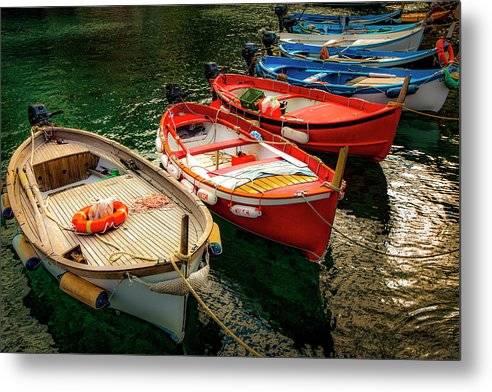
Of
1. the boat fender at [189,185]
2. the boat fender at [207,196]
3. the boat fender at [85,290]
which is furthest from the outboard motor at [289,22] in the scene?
the boat fender at [85,290]

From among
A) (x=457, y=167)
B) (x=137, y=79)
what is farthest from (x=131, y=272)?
(x=137, y=79)

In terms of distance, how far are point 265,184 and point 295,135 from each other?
7.75 ft

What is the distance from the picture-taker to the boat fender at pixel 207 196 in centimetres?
611

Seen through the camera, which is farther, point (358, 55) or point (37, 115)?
point (358, 55)

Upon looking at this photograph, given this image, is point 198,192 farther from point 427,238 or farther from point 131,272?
point 427,238

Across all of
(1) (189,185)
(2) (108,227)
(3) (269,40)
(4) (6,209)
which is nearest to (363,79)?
(3) (269,40)

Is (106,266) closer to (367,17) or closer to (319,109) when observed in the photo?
(319,109)

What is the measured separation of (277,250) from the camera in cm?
629

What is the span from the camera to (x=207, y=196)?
6168 mm

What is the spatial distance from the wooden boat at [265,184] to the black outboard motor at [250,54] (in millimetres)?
3553

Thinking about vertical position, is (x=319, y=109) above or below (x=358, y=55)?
below

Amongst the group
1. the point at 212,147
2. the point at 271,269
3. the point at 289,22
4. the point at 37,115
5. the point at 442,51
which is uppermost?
the point at 289,22

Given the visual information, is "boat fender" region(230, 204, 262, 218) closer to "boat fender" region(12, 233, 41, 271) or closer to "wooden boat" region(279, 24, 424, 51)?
"boat fender" region(12, 233, 41, 271)

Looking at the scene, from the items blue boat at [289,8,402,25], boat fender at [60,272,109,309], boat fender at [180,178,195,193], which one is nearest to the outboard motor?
blue boat at [289,8,402,25]
